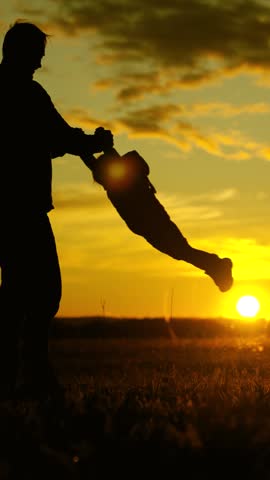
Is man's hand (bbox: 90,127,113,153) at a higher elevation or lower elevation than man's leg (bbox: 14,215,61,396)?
higher

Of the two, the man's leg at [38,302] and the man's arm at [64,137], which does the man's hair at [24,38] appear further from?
the man's leg at [38,302]

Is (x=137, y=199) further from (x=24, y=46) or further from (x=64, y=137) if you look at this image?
(x=24, y=46)

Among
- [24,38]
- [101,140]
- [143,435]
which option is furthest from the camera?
[101,140]

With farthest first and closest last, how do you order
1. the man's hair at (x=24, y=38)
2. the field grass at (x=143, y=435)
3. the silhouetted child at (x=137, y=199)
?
the silhouetted child at (x=137, y=199) → the man's hair at (x=24, y=38) → the field grass at (x=143, y=435)

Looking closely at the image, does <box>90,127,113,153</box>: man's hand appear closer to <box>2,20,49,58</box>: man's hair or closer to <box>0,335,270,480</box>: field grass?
<box>2,20,49,58</box>: man's hair

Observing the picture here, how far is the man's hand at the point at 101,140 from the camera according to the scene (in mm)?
7522

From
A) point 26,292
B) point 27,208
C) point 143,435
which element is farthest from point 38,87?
point 143,435

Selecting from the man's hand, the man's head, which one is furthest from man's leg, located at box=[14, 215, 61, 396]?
the man's head

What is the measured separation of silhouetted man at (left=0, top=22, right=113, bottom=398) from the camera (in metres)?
7.21

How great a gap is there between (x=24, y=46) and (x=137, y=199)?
144cm

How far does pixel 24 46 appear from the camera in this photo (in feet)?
23.7

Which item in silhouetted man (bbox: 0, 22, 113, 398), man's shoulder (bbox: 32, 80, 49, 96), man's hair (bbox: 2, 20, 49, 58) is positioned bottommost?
silhouetted man (bbox: 0, 22, 113, 398)

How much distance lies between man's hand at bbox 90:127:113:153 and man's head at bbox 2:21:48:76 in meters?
0.70

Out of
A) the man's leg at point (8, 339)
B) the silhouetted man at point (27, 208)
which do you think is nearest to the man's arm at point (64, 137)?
the silhouetted man at point (27, 208)
